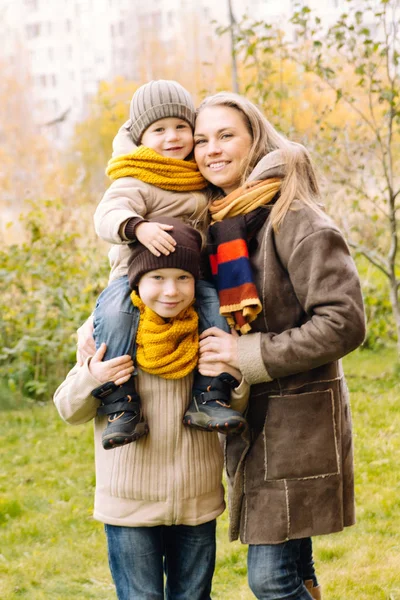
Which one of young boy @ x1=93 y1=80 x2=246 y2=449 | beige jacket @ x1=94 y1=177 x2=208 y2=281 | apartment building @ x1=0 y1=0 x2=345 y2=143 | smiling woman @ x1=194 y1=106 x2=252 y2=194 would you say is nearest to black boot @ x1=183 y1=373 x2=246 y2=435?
young boy @ x1=93 y1=80 x2=246 y2=449

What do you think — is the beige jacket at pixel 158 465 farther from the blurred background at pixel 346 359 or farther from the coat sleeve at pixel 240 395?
the blurred background at pixel 346 359

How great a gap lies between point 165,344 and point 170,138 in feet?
2.32

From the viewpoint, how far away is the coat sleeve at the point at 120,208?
2.32 meters

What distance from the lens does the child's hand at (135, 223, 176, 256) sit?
2.21 metres

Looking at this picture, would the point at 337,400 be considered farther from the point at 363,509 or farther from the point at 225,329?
the point at 363,509

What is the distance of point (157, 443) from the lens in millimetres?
2316

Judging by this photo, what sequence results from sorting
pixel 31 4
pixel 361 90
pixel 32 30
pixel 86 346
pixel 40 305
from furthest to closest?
pixel 31 4, pixel 32 30, pixel 361 90, pixel 40 305, pixel 86 346

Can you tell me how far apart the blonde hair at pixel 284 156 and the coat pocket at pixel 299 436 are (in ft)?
1.74

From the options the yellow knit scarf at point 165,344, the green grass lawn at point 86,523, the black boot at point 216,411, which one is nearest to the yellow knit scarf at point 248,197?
the yellow knit scarf at point 165,344

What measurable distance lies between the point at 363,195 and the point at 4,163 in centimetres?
2622

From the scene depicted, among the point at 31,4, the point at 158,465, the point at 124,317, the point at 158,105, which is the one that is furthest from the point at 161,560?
the point at 31,4

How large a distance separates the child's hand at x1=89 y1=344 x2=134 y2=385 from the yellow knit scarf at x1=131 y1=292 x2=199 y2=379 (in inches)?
1.5

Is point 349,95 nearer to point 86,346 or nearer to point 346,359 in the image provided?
point 346,359

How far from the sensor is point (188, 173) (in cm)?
250
